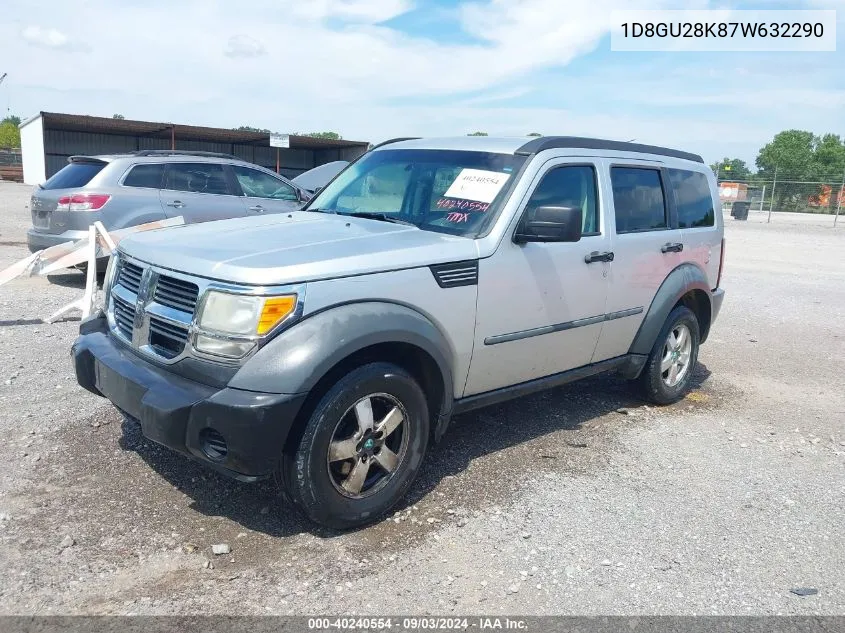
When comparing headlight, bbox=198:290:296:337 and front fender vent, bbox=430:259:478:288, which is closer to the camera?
headlight, bbox=198:290:296:337

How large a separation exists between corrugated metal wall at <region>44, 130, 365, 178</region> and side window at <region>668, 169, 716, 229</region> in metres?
33.8

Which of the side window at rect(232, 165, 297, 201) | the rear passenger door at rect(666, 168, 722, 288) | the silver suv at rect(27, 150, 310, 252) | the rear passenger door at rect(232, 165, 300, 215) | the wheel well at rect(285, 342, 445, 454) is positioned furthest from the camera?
the side window at rect(232, 165, 297, 201)

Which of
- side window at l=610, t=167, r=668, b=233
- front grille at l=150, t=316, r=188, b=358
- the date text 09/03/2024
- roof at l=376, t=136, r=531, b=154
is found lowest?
the date text 09/03/2024

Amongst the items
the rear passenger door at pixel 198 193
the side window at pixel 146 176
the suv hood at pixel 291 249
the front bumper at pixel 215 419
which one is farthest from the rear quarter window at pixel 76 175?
the front bumper at pixel 215 419

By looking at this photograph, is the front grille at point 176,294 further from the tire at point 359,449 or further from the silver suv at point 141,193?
the silver suv at point 141,193

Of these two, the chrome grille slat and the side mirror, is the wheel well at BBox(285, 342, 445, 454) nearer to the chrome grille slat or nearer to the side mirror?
the side mirror

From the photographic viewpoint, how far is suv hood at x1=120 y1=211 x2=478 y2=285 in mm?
3260

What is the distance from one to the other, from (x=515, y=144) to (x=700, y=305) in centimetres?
245

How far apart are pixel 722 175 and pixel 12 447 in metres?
42.8

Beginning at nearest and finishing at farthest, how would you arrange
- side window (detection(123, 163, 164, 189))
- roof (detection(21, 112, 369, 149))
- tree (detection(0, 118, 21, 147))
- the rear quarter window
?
the rear quarter window < side window (detection(123, 163, 164, 189)) < roof (detection(21, 112, 369, 149)) < tree (detection(0, 118, 21, 147))

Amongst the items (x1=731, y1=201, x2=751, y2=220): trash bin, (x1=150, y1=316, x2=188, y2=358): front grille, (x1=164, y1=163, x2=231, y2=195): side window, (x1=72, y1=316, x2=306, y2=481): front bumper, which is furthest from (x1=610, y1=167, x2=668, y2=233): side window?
(x1=731, y1=201, x2=751, y2=220): trash bin

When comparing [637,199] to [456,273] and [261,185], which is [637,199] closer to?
[456,273]

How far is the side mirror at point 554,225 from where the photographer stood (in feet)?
13.0

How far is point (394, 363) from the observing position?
3695mm
